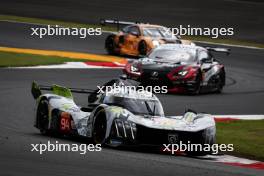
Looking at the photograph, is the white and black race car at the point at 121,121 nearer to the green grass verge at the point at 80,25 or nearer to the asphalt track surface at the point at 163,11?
the green grass verge at the point at 80,25

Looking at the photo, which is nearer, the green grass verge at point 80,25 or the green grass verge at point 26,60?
the green grass verge at point 26,60

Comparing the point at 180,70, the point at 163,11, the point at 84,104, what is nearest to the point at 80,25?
the point at 163,11

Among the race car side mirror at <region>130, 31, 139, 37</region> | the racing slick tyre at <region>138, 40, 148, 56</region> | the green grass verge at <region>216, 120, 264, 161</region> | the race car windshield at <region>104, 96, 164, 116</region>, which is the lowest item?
the green grass verge at <region>216, 120, 264, 161</region>

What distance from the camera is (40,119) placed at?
16875 millimetres

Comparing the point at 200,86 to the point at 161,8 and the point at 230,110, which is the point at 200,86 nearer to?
the point at 230,110

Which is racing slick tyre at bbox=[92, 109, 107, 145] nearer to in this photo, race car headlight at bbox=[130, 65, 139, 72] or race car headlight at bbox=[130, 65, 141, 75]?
race car headlight at bbox=[130, 65, 141, 75]

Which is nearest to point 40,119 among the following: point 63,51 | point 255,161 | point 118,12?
point 255,161

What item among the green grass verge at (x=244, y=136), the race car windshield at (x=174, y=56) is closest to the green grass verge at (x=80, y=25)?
the race car windshield at (x=174, y=56)

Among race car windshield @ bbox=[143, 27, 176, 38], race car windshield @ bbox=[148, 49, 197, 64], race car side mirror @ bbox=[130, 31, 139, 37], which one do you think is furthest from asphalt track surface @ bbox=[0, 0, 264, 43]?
race car windshield @ bbox=[148, 49, 197, 64]

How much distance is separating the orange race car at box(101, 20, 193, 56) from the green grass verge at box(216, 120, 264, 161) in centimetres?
1435

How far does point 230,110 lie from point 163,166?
9.28 meters

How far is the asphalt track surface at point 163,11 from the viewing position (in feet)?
131

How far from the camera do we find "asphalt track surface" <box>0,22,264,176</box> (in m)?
12.7

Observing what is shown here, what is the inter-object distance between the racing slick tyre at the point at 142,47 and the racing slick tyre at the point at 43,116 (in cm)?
1723
